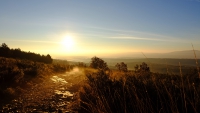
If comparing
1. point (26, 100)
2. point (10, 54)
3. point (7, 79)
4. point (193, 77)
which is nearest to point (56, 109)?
point (26, 100)

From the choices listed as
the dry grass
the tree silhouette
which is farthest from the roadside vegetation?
the tree silhouette

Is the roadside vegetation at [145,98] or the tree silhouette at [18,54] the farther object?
the tree silhouette at [18,54]

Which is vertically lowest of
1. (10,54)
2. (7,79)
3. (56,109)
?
(56,109)

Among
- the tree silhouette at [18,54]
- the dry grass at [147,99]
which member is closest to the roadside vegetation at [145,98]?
the dry grass at [147,99]

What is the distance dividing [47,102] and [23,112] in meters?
1.74

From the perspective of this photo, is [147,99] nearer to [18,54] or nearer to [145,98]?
[145,98]

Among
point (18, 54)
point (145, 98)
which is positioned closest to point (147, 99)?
point (145, 98)

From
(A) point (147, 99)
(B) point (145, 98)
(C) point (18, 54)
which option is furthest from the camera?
(C) point (18, 54)

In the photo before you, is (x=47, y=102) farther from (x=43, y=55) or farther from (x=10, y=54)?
(x=43, y=55)

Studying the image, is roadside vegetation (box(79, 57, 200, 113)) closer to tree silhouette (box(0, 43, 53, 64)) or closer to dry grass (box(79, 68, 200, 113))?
dry grass (box(79, 68, 200, 113))

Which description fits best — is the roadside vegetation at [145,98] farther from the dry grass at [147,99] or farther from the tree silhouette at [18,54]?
the tree silhouette at [18,54]

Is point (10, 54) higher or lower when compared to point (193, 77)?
higher

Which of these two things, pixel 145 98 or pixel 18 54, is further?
pixel 18 54

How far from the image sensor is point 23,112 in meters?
6.38
